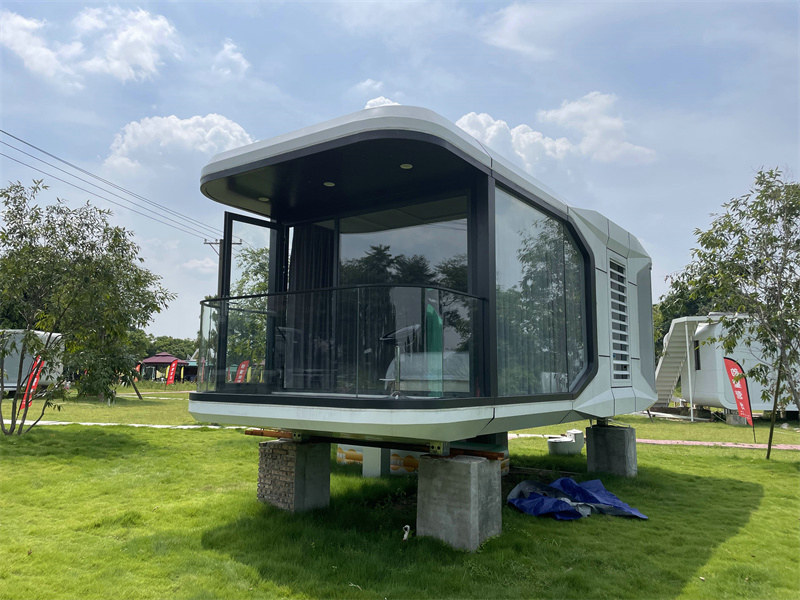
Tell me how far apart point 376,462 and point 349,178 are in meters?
4.73

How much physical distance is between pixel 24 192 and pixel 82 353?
3.85 m

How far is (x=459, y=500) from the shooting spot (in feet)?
18.5

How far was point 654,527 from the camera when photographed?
6738 mm

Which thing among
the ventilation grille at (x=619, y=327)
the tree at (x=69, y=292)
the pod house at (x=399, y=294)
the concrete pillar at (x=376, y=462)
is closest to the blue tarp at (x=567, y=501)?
the pod house at (x=399, y=294)

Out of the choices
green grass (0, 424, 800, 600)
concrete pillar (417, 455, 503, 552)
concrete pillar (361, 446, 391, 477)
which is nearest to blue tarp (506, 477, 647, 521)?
green grass (0, 424, 800, 600)

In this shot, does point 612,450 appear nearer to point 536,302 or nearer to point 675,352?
point 536,302

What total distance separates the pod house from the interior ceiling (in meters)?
0.03

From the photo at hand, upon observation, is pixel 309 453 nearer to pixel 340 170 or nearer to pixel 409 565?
pixel 409 565

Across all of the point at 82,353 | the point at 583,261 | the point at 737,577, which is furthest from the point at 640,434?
the point at 82,353

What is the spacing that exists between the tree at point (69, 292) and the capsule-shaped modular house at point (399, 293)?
557cm

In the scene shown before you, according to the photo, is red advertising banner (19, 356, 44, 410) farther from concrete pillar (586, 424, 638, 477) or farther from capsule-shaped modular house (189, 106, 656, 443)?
concrete pillar (586, 424, 638, 477)

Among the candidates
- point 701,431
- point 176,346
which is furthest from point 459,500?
point 176,346

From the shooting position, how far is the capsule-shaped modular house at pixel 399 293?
5367mm

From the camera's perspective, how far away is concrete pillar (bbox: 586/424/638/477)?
9797 millimetres
